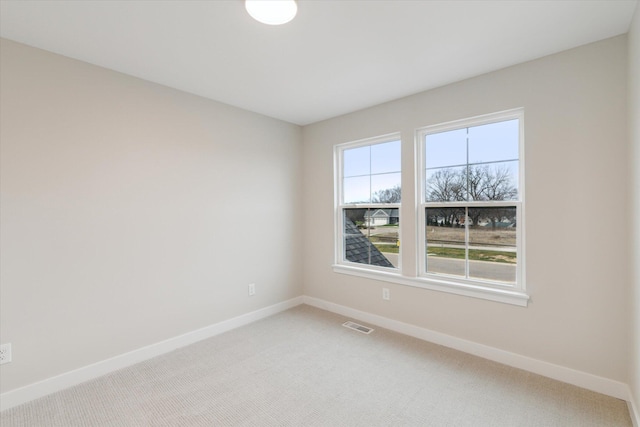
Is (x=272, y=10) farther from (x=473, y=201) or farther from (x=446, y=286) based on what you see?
(x=446, y=286)

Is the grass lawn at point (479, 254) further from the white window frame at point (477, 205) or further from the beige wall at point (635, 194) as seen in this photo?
the beige wall at point (635, 194)

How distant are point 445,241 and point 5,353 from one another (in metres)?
3.49

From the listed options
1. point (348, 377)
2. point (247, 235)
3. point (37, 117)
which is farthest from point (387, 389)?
point (37, 117)

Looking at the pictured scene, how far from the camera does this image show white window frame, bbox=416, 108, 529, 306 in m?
2.39

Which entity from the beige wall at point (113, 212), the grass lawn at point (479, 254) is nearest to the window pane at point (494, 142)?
the grass lawn at point (479, 254)

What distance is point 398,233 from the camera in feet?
10.4

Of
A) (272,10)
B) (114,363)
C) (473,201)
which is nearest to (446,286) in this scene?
(473,201)

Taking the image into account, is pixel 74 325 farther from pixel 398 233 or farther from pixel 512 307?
pixel 512 307

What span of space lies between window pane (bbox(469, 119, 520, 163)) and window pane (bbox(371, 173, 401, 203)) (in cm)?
78

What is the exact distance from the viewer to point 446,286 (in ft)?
8.99

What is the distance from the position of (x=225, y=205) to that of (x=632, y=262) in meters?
3.28

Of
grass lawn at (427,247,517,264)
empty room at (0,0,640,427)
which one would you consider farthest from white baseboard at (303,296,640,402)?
grass lawn at (427,247,517,264)

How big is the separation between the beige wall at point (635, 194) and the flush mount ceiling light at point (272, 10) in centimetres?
194

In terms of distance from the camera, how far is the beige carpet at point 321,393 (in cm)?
182
